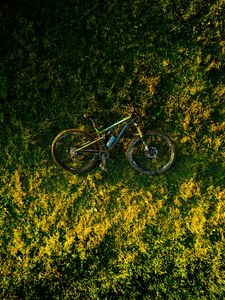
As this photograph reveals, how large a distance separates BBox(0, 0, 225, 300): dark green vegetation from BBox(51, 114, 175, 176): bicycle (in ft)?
0.92

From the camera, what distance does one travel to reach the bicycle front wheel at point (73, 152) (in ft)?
21.6

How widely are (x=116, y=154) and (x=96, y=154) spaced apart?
0.58m

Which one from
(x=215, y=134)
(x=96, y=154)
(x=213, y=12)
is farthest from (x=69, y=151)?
(x=213, y=12)

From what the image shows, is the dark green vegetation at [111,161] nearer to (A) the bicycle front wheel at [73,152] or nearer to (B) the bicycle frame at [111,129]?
(A) the bicycle front wheel at [73,152]

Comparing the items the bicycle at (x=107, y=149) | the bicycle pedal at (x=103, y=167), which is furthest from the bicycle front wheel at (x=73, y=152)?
the bicycle pedal at (x=103, y=167)

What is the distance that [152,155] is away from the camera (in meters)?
6.71

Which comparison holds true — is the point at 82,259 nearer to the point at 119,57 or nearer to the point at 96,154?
the point at 96,154

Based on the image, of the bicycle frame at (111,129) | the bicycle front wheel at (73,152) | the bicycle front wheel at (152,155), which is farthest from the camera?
the bicycle front wheel at (152,155)

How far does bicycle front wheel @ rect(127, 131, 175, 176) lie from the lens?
6719 mm

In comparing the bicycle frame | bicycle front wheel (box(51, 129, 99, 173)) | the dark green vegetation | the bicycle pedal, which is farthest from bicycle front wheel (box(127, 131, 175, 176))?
bicycle front wheel (box(51, 129, 99, 173))

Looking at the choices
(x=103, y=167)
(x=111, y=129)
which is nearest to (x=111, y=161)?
(x=103, y=167)

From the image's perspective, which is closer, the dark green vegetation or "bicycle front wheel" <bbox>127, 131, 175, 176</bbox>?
the dark green vegetation

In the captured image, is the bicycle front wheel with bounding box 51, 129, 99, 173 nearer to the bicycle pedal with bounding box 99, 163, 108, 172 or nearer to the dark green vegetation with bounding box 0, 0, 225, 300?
the bicycle pedal with bounding box 99, 163, 108, 172

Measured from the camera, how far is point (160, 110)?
691cm
